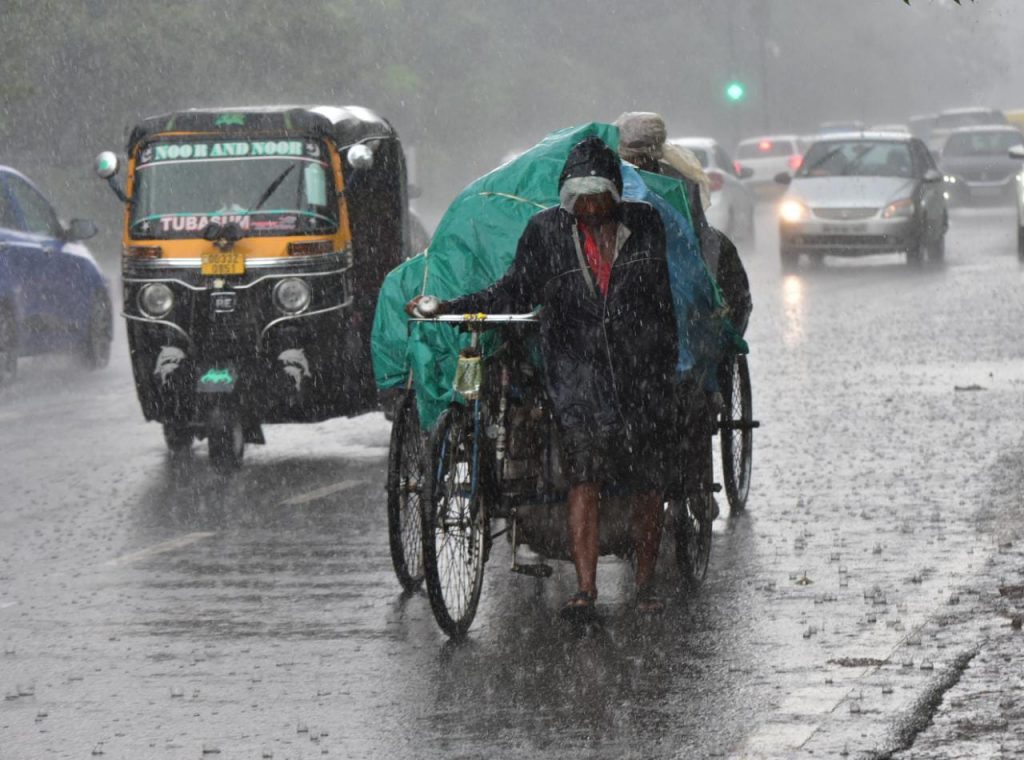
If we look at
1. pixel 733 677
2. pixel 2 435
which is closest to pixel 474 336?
pixel 733 677

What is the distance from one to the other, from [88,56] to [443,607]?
100ft

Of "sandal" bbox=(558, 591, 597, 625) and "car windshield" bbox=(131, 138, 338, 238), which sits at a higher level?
"car windshield" bbox=(131, 138, 338, 238)

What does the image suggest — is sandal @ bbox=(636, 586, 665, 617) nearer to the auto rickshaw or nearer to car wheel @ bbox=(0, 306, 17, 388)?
the auto rickshaw

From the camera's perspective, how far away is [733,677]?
6.85 m

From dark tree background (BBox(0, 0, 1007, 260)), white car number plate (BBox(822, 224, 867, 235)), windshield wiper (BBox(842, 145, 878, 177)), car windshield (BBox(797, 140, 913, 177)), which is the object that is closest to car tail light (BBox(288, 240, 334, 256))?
white car number plate (BBox(822, 224, 867, 235))

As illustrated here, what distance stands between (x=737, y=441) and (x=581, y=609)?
3.04m

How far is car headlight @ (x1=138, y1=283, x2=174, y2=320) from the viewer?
40.3ft

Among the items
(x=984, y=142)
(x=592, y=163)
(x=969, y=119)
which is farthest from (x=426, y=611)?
(x=969, y=119)

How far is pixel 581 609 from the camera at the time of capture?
749cm

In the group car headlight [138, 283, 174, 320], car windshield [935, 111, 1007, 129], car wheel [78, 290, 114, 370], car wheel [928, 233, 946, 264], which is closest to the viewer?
car headlight [138, 283, 174, 320]

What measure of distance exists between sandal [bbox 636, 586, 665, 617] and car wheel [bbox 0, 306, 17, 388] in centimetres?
1061

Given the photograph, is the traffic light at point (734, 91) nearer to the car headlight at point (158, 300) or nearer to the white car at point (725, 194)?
the white car at point (725, 194)

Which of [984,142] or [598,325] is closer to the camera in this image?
[598,325]

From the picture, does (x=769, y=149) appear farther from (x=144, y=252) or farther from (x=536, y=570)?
(x=536, y=570)
